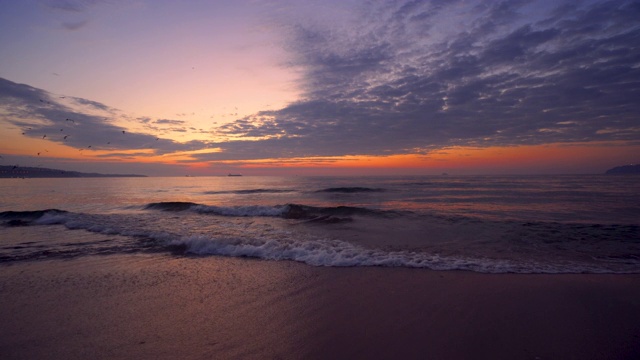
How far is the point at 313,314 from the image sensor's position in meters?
5.36

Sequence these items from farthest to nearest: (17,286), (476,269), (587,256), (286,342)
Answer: (587,256) → (476,269) → (17,286) → (286,342)

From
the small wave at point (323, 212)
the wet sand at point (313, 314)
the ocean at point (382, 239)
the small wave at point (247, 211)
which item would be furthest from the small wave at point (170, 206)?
the wet sand at point (313, 314)

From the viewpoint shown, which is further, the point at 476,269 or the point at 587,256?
the point at 587,256

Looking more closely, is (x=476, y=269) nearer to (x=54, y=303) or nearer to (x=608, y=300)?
(x=608, y=300)

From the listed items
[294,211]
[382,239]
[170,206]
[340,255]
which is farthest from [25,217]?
[382,239]

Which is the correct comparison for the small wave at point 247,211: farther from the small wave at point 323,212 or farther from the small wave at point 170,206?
the small wave at point 170,206

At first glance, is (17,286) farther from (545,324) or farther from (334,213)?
(334,213)

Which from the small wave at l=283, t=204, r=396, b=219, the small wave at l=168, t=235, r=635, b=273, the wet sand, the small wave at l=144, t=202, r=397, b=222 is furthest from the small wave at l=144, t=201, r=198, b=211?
the wet sand

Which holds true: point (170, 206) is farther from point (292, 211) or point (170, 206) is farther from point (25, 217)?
point (292, 211)

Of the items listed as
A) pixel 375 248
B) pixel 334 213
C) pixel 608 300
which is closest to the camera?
pixel 608 300

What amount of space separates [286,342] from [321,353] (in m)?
0.58

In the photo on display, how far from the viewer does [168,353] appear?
4.12 m

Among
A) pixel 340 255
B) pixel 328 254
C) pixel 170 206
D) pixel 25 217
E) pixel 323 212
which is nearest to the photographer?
pixel 340 255

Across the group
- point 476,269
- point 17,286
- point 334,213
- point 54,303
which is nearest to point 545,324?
point 476,269
